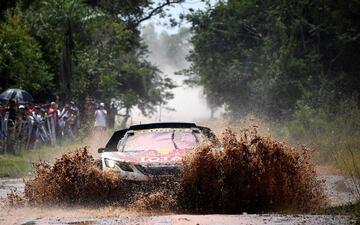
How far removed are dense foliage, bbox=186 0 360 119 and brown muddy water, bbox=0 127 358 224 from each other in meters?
22.0


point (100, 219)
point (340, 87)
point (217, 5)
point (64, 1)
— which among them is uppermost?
point (217, 5)

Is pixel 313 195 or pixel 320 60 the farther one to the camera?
pixel 320 60

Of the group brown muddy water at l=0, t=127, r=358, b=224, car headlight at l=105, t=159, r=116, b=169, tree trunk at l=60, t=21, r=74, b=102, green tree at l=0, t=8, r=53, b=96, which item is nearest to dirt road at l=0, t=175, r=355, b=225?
brown muddy water at l=0, t=127, r=358, b=224

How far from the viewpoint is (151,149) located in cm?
1327

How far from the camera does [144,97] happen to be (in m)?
78.9

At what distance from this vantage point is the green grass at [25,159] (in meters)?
21.6

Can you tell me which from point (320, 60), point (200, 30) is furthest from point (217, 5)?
point (320, 60)

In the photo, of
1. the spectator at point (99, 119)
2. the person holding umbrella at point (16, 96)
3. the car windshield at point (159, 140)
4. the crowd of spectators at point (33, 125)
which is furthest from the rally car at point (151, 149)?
the spectator at point (99, 119)

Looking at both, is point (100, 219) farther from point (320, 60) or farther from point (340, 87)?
point (320, 60)

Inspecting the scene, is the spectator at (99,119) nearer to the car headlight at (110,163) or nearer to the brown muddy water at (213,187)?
the brown muddy water at (213,187)

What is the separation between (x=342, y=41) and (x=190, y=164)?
26.4 meters

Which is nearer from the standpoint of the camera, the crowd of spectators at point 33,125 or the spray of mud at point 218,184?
the spray of mud at point 218,184

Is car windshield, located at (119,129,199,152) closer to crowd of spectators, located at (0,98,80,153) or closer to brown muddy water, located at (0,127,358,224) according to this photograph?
brown muddy water, located at (0,127,358,224)

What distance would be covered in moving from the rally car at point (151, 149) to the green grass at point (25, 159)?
7.56 metres
